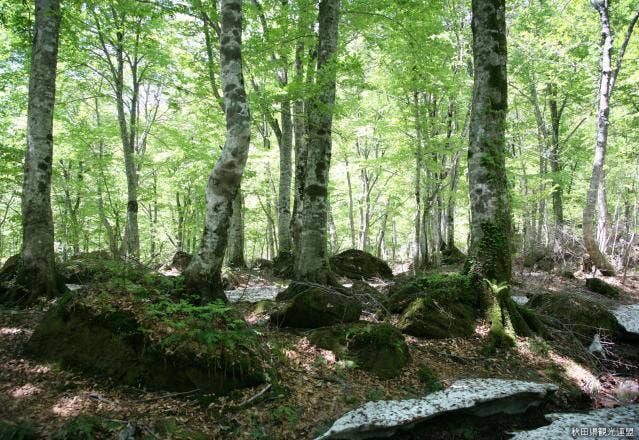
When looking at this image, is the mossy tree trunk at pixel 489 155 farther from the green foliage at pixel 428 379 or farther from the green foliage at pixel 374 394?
the green foliage at pixel 374 394

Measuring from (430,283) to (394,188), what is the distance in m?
14.7

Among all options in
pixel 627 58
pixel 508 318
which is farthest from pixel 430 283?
pixel 627 58

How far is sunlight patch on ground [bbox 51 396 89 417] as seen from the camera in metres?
3.69

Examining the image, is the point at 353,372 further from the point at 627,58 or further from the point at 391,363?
the point at 627,58

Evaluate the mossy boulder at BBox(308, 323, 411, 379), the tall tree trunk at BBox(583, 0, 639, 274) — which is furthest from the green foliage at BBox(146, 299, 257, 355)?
the tall tree trunk at BBox(583, 0, 639, 274)

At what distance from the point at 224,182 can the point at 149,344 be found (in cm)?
243

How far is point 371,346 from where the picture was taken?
5473 millimetres

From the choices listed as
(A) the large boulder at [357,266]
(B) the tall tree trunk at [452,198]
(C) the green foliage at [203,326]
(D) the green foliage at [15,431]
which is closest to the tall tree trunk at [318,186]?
(C) the green foliage at [203,326]

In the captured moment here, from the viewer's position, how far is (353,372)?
5.14m

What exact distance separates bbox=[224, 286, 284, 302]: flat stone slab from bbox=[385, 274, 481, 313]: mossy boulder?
3.13 metres

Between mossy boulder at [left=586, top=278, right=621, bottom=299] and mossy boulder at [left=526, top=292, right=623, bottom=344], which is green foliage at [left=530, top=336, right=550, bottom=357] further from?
mossy boulder at [left=586, top=278, right=621, bottom=299]

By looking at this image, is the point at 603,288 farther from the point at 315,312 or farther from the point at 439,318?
the point at 315,312

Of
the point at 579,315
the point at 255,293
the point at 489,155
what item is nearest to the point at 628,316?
the point at 579,315

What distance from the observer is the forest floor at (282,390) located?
3.76 metres
